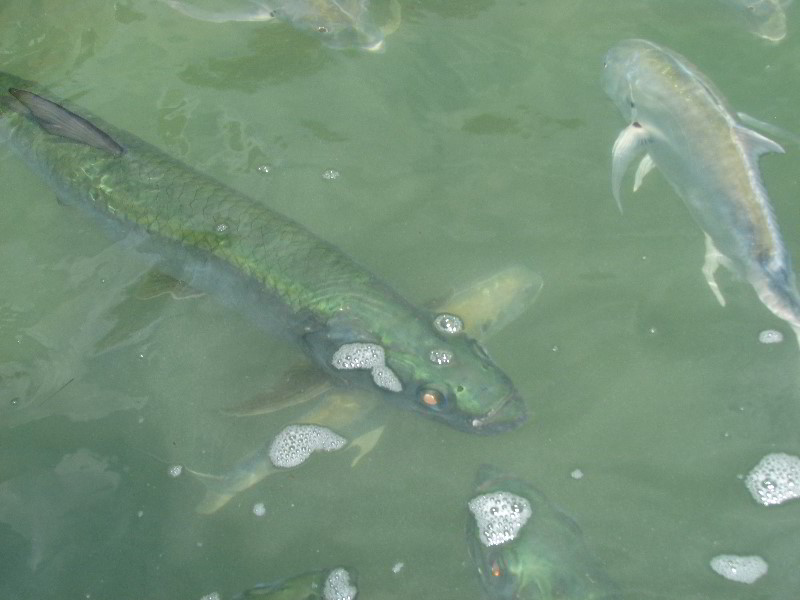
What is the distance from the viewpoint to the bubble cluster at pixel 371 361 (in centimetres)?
351

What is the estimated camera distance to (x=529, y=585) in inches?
122

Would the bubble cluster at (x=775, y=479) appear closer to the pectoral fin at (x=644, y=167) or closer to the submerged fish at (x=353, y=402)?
the submerged fish at (x=353, y=402)

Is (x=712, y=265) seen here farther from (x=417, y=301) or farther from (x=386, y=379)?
(x=386, y=379)

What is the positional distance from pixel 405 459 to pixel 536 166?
6.42 feet

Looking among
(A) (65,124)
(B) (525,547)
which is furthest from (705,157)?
(A) (65,124)

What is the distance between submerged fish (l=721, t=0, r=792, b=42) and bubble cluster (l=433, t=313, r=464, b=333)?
297 cm

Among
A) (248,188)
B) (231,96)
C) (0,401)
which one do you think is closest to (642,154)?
(248,188)

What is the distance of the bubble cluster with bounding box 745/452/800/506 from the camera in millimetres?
3283

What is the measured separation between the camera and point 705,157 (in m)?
3.66

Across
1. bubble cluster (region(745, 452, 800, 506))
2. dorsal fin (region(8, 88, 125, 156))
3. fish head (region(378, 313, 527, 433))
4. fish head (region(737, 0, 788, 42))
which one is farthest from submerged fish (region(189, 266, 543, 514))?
fish head (region(737, 0, 788, 42))

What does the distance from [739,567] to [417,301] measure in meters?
1.96

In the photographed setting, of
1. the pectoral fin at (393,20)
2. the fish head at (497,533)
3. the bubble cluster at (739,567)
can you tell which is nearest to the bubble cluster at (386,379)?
the fish head at (497,533)

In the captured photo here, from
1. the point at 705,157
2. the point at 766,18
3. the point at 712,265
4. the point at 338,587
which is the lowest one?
the point at 338,587

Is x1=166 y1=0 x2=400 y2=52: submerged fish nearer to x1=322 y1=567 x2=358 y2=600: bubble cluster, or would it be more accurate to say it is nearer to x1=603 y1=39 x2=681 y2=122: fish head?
x1=603 y1=39 x2=681 y2=122: fish head
